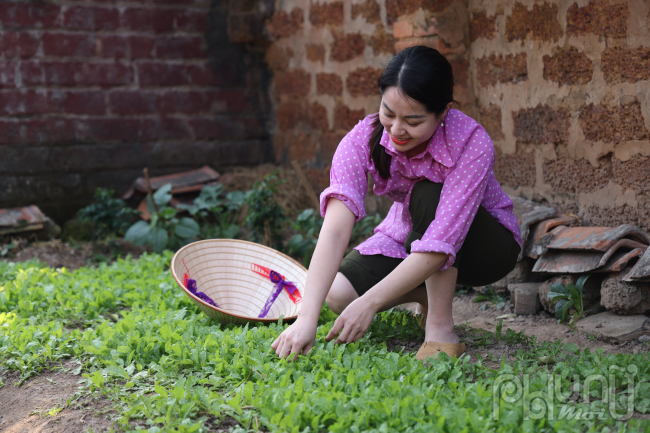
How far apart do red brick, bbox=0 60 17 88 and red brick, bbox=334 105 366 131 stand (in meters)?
2.27

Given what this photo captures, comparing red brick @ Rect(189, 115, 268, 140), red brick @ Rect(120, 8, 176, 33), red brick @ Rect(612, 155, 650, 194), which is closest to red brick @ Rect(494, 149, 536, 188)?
red brick @ Rect(612, 155, 650, 194)

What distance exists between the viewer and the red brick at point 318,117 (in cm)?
435

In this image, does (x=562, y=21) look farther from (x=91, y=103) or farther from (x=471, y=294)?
(x=91, y=103)

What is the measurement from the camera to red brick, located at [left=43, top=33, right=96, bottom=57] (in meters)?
4.27

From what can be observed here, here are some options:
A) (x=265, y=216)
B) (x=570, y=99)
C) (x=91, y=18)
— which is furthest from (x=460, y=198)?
(x=91, y=18)

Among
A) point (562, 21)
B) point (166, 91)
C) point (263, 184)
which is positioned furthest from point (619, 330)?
point (166, 91)

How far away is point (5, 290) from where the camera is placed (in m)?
2.73

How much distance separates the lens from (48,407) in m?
1.74

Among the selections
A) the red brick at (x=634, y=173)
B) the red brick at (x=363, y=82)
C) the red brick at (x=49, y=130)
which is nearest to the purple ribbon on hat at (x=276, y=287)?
the red brick at (x=634, y=173)

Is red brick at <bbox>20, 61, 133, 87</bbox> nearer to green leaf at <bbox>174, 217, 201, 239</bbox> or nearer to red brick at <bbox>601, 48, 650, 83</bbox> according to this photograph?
green leaf at <bbox>174, 217, 201, 239</bbox>

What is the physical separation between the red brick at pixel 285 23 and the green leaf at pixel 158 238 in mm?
1895

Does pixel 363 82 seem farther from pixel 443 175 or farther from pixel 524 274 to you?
pixel 443 175

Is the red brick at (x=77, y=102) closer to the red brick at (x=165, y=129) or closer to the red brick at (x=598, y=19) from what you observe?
the red brick at (x=165, y=129)

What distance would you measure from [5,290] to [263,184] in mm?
1588
